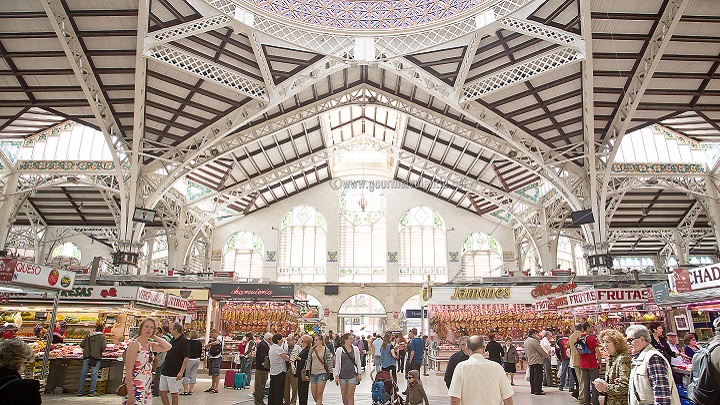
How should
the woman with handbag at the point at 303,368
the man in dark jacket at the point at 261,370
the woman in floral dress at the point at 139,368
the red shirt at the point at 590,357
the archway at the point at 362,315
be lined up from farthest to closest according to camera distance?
the archway at the point at 362,315
the man in dark jacket at the point at 261,370
the red shirt at the point at 590,357
the woman with handbag at the point at 303,368
the woman in floral dress at the point at 139,368

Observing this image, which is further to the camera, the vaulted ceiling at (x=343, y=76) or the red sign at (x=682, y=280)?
the vaulted ceiling at (x=343, y=76)

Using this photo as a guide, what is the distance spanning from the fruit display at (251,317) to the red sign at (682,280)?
43.6 ft

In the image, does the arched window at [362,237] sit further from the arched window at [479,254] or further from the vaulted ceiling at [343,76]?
the vaulted ceiling at [343,76]

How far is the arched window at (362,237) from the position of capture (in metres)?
29.6

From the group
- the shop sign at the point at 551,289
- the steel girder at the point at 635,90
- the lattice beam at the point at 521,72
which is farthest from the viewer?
the shop sign at the point at 551,289

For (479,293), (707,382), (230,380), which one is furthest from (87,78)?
(707,382)

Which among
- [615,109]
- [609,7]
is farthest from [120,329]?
[615,109]

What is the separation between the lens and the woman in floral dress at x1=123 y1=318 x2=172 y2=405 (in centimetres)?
Result: 473

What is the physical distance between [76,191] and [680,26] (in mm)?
26256

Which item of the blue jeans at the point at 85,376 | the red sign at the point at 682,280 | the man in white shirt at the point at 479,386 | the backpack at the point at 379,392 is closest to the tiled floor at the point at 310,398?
the blue jeans at the point at 85,376

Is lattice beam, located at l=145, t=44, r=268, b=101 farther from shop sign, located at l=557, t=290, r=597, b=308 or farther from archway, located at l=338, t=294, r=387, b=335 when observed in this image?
archway, located at l=338, t=294, r=387, b=335

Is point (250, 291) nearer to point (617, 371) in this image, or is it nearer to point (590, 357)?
point (590, 357)

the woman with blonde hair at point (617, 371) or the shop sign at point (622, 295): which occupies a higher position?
the shop sign at point (622, 295)

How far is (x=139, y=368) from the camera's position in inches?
193
